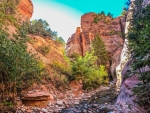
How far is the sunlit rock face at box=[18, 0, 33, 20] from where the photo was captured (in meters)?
30.0

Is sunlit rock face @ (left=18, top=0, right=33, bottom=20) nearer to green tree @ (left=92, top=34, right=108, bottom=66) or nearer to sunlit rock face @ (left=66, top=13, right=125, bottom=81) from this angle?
sunlit rock face @ (left=66, top=13, right=125, bottom=81)

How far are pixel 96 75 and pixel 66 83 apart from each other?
4.06 meters

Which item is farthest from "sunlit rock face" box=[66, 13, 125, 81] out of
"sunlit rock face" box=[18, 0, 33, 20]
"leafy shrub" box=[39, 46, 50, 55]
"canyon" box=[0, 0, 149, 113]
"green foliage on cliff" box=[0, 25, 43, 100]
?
"green foliage on cliff" box=[0, 25, 43, 100]

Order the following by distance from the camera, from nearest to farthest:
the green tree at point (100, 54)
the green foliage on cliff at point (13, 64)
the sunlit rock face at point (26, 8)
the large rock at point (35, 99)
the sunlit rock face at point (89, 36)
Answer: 1. the green foliage on cliff at point (13, 64)
2. the large rock at point (35, 99)
3. the sunlit rock face at point (26, 8)
4. the green tree at point (100, 54)
5. the sunlit rock face at point (89, 36)

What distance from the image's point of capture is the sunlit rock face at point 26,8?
30016 mm

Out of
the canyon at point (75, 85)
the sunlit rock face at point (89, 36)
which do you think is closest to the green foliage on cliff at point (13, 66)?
the canyon at point (75, 85)

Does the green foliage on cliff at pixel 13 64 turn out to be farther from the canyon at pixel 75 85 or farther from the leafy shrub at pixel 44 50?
the leafy shrub at pixel 44 50

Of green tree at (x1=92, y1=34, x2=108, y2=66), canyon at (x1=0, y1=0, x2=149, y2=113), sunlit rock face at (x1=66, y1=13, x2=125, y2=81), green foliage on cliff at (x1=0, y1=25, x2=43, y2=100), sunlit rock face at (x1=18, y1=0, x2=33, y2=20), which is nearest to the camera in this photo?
green foliage on cliff at (x1=0, y1=25, x2=43, y2=100)

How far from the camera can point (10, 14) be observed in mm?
22297

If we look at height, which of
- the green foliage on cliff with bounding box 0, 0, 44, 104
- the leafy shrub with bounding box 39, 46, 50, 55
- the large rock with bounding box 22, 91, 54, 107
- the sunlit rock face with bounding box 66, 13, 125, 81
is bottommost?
the large rock with bounding box 22, 91, 54, 107

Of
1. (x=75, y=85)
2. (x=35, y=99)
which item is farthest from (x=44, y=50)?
(x=35, y=99)

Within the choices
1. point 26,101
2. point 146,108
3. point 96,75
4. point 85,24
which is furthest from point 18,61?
point 85,24

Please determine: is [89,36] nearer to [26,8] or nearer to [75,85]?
[26,8]

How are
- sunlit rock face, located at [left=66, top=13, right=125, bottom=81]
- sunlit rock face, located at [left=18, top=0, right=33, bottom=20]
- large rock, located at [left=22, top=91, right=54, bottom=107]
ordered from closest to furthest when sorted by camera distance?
1. large rock, located at [left=22, top=91, right=54, bottom=107]
2. sunlit rock face, located at [left=18, top=0, right=33, bottom=20]
3. sunlit rock face, located at [left=66, top=13, right=125, bottom=81]
